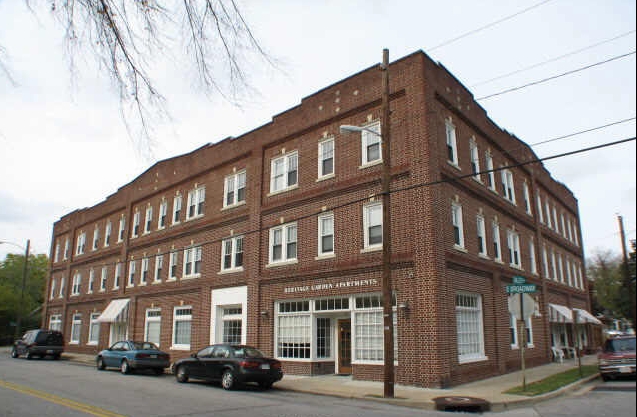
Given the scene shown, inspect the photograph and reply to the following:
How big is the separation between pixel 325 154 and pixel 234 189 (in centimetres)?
610

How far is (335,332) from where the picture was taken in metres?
19.5

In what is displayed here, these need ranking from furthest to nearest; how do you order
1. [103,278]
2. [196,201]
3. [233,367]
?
[103,278] < [196,201] < [233,367]

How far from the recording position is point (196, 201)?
2741cm

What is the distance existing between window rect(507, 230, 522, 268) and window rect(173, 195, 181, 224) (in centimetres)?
1765

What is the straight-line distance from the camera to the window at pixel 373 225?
18.0m

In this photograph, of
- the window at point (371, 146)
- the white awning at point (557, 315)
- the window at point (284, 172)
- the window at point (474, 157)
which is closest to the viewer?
the window at point (371, 146)

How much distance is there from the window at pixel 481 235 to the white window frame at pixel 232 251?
34.3 feet

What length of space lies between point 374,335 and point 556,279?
1739 cm

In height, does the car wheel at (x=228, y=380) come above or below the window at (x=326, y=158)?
below

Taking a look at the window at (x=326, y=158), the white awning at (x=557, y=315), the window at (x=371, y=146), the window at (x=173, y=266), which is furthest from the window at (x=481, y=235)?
the window at (x=173, y=266)

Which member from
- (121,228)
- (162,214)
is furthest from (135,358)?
(121,228)

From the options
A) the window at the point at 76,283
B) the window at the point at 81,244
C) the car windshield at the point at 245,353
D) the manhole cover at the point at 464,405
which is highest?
the window at the point at 81,244

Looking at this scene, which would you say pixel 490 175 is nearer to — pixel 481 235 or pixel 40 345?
pixel 481 235

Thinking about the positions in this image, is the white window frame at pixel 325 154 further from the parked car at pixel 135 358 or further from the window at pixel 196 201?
the parked car at pixel 135 358
